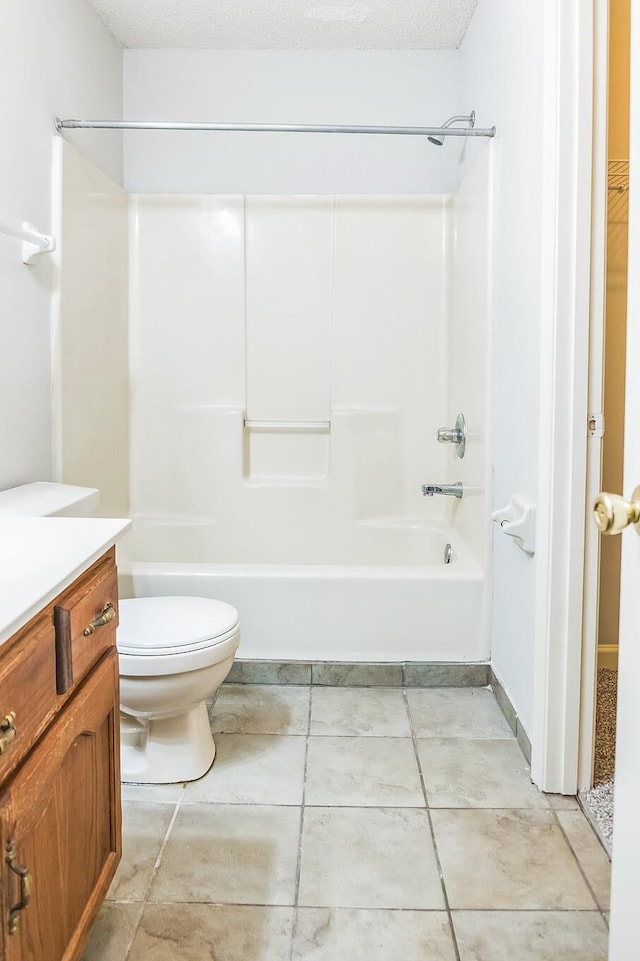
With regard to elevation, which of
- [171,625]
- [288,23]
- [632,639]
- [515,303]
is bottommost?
[171,625]

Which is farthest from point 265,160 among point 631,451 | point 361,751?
point 631,451

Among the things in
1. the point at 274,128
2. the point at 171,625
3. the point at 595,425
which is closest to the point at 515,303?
the point at 595,425

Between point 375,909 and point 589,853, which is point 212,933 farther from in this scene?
point 589,853

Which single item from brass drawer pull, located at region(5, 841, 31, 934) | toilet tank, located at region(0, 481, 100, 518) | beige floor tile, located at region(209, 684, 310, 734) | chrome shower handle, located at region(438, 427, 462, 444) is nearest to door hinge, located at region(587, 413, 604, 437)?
chrome shower handle, located at region(438, 427, 462, 444)

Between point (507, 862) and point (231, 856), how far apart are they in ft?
1.98

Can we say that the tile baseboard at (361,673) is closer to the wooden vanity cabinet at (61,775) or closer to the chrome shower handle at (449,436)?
the chrome shower handle at (449,436)

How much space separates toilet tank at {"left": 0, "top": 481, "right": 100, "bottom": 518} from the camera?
1.75 m

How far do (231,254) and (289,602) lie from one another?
1.60 metres

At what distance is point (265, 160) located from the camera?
3.16 metres

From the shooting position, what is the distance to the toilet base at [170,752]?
1.88 m

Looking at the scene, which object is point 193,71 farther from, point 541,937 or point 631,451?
point 541,937

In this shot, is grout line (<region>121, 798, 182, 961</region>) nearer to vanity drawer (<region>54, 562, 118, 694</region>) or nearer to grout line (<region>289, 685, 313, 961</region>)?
grout line (<region>289, 685, 313, 961</region>)

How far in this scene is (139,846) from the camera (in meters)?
1.62

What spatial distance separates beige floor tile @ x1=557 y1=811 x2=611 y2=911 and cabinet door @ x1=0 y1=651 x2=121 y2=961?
0.97 m
